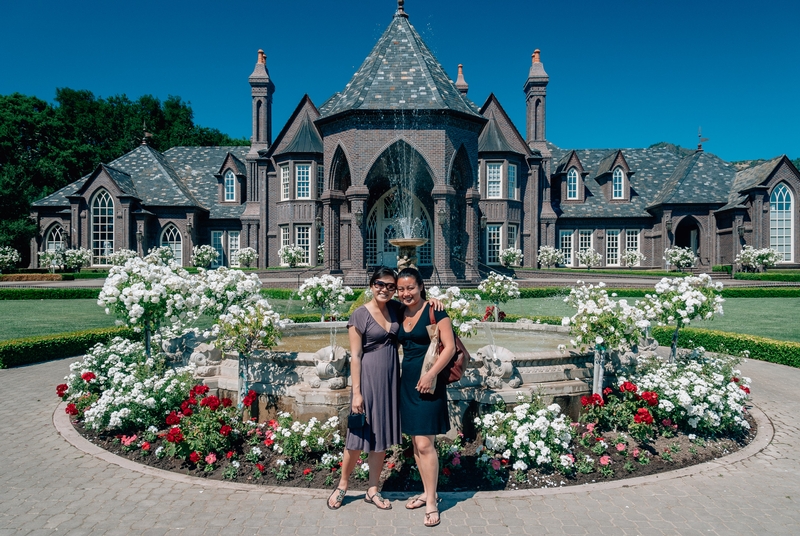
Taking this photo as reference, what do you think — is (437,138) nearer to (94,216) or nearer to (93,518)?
(93,518)

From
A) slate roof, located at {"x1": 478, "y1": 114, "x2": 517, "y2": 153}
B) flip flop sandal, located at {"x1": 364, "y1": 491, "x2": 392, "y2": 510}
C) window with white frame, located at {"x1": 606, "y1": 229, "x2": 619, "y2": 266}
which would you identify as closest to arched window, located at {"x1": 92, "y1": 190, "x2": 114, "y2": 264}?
slate roof, located at {"x1": 478, "y1": 114, "x2": 517, "y2": 153}

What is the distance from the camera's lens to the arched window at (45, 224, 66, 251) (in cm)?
3816

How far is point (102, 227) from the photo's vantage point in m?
35.9

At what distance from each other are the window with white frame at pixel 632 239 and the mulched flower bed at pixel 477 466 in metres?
36.1

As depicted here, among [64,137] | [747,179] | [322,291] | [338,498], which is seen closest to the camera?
[338,498]

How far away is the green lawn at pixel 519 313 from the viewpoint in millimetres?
14561

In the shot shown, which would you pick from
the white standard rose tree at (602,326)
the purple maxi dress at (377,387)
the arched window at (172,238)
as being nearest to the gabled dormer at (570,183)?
the arched window at (172,238)

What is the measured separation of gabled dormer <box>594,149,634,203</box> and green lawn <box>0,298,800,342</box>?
58.1 feet

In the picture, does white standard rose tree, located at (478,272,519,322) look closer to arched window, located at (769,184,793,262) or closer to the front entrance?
the front entrance

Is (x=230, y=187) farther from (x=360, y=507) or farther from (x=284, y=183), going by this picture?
(x=360, y=507)

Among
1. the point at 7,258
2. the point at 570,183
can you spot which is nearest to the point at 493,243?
the point at 570,183

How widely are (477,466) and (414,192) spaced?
978 inches

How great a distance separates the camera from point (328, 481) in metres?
5.15

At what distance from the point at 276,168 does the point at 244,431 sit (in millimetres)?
29621
